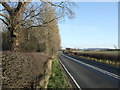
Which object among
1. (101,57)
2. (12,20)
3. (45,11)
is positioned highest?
(45,11)

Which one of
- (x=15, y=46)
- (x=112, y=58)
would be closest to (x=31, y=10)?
(x=15, y=46)

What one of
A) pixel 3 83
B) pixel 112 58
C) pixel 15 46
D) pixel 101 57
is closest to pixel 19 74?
pixel 3 83

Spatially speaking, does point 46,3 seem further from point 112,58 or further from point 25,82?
point 112,58

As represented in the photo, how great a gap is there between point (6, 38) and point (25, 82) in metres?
18.3

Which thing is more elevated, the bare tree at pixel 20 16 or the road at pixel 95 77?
the bare tree at pixel 20 16

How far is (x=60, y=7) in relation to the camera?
44.4ft

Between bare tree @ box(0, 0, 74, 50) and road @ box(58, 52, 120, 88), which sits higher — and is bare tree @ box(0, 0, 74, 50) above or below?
above

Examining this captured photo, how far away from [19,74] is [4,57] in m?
1.18

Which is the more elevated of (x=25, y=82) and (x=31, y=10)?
(x=31, y=10)

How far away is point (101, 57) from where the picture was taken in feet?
114

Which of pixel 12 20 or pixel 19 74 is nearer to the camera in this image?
pixel 19 74

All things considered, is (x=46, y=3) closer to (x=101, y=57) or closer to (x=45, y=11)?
(x=45, y=11)

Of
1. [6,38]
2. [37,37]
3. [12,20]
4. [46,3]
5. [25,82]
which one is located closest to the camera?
[25,82]

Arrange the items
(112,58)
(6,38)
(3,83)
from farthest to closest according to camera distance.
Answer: (112,58), (6,38), (3,83)
